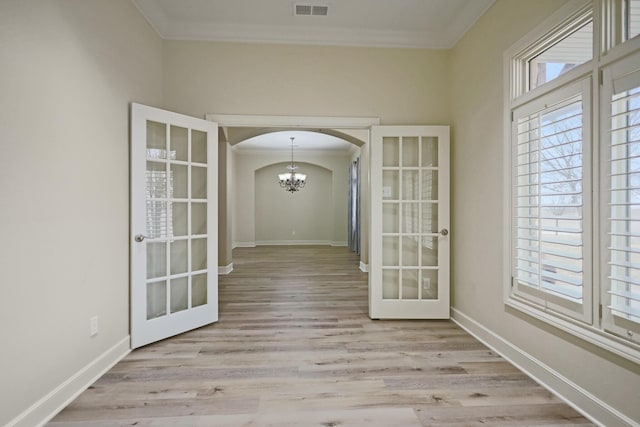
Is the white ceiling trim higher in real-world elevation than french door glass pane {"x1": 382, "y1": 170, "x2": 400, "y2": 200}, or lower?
higher

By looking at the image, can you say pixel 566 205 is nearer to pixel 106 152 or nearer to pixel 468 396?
pixel 468 396

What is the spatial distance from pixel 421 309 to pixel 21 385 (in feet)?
10.2

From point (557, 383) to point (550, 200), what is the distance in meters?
1.16

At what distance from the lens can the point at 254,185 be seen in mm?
9711

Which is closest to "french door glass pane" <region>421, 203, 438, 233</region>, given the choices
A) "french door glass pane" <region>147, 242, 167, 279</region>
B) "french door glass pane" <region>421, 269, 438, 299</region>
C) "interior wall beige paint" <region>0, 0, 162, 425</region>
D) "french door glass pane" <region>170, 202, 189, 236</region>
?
"french door glass pane" <region>421, 269, 438, 299</region>

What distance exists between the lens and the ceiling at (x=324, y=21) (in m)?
2.78

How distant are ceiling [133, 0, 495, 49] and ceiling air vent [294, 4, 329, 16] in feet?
0.11

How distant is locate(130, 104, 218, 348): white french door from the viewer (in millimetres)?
2557

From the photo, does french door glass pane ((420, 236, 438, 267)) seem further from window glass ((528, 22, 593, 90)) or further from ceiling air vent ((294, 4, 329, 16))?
ceiling air vent ((294, 4, 329, 16))


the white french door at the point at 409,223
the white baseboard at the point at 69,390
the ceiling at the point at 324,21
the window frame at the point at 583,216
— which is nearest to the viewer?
the white baseboard at the point at 69,390

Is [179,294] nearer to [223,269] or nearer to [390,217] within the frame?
[390,217]

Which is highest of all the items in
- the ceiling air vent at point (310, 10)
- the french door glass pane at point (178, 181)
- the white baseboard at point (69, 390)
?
the ceiling air vent at point (310, 10)

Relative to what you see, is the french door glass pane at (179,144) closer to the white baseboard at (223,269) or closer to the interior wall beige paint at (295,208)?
the white baseboard at (223,269)

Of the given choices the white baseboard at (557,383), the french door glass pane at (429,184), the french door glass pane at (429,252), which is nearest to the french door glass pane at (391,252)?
the french door glass pane at (429,252)
